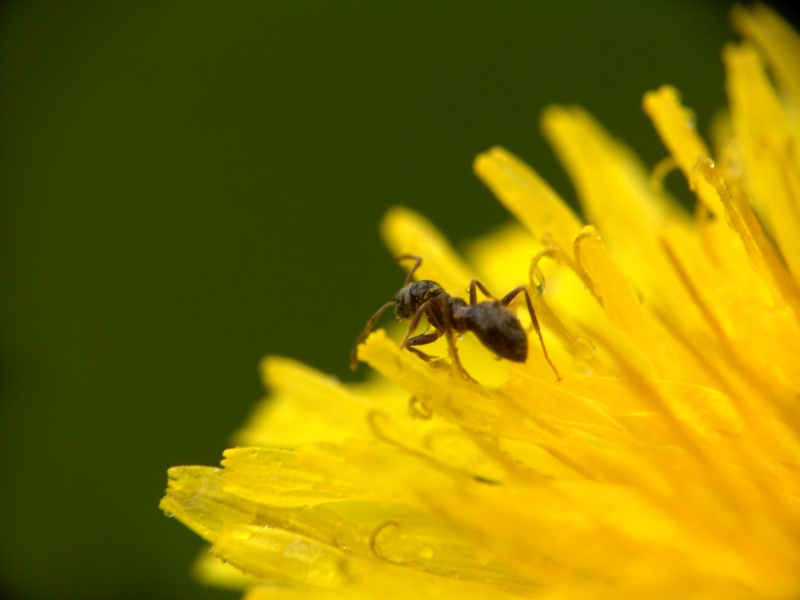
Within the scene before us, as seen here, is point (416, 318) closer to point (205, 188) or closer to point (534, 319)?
point (534, 319)

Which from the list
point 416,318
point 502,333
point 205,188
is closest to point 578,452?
point 502,333

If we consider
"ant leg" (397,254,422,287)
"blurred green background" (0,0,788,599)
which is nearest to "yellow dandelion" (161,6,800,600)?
"ant leg" (397,254,422,287)

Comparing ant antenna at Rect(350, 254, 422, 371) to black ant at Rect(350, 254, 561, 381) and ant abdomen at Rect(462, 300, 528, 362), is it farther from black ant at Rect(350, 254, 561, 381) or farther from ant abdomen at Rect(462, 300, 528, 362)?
ant abdomen at Rect(462, 300, 528, 362)

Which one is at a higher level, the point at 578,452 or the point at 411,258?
the point at 411,258

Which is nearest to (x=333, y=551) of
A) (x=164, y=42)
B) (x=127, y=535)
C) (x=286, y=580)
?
(x=286, y=580)

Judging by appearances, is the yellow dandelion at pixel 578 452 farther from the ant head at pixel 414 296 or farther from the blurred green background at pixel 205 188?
the blurred green background at pixel 205 188
